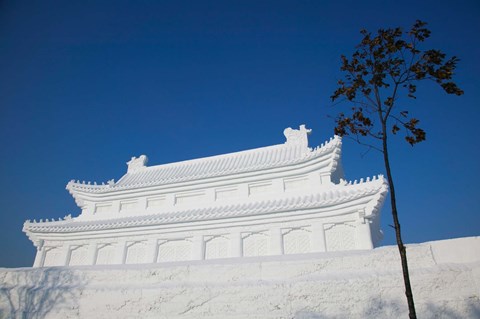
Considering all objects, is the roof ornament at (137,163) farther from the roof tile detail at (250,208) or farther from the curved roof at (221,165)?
the roof tile detail at (250,208)

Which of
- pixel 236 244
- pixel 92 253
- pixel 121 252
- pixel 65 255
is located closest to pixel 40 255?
pixel 65 255

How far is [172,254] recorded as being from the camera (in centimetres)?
1616

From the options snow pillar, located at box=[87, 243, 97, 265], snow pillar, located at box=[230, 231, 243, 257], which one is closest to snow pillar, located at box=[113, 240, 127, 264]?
snow pillar, located at box=[87, 243, 97, 265]

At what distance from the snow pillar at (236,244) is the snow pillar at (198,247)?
63.1 inches

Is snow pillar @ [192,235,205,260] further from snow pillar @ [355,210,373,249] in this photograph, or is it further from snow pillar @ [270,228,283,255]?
snow pillar @ [355,210,373,249]

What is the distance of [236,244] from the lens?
15.1 meters

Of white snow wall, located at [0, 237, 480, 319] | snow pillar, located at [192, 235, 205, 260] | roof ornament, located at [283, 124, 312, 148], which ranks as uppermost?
roof ornament, located at [283, 124, 312, 148]

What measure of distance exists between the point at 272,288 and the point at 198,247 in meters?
10.0

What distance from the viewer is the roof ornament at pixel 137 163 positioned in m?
25.5

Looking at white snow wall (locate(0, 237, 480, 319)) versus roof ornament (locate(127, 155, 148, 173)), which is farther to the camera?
roof ornament (locate(127, 155, 148, 173))

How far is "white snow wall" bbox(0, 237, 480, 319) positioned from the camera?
18.1 ft

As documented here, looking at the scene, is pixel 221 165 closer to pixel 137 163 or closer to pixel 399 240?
pixel 137 163

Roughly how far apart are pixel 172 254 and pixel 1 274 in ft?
27.3

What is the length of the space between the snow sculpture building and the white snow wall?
7.06 metres
